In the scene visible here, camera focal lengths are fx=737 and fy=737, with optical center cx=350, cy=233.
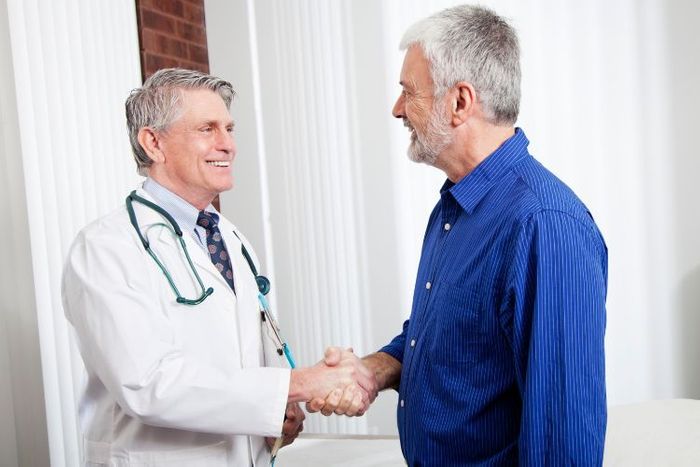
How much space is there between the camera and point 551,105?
11.9ft

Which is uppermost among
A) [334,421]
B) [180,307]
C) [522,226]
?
[522,226]

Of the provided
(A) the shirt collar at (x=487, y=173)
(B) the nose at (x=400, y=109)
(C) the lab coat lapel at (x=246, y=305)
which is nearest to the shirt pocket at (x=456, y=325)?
(A) the shirt collar at (x=487, y=173)

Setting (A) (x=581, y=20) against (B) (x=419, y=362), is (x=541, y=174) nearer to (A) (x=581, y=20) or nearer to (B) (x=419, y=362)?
(B) (x=419, y=362)

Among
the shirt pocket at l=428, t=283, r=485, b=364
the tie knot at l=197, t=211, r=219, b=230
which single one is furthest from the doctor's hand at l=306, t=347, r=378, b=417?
the tie knot at l=197, t=211, r=219, b=230

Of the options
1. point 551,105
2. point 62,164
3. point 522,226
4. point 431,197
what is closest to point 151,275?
point 522,226

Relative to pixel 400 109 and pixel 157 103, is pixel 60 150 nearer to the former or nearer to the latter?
pixel 157 103

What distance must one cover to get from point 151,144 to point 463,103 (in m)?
0.81

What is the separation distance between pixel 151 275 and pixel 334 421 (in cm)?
240

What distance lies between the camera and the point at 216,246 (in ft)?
6.20

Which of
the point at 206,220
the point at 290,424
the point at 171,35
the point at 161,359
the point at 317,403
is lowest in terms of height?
the point at 290,424

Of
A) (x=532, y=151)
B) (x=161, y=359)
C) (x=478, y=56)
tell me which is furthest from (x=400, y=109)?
(x=532, y=151)

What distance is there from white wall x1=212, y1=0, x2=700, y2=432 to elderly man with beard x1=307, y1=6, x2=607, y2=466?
2165 mm

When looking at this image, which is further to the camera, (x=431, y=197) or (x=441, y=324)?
(x=431, y=197)

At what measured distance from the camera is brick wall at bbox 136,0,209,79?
130 inches
